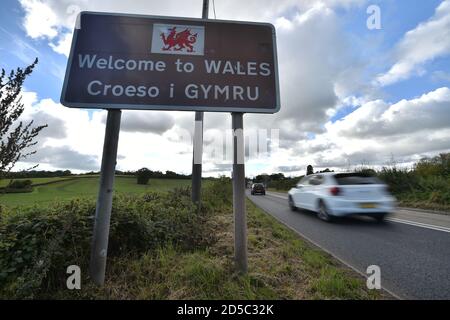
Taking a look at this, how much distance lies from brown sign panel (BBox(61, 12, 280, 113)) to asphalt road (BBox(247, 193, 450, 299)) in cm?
275

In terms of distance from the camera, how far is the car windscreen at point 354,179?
646cm

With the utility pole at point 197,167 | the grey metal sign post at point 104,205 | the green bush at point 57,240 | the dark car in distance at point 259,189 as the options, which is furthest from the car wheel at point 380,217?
the dark car in distance at point 259,189

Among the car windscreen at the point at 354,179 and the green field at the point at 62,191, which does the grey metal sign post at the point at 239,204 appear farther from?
the car windscreen at the point at 354,179

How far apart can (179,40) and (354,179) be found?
20.2 ft

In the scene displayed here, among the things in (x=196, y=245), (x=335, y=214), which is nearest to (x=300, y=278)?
(x=196, y=245)

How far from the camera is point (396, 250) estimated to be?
163 inches

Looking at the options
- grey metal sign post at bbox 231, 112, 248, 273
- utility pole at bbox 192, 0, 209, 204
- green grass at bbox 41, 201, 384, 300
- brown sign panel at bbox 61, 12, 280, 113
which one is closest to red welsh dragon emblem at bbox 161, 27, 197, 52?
brown sign panel at bbox 61, 12, 280, 113

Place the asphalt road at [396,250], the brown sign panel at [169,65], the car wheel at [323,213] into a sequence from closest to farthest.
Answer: the brown sign panel at [169,65]
the asphalt road at [396,250]
the car wheel at [323,213]

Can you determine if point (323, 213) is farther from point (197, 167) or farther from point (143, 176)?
point (143, 176)

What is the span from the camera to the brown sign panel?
8.37 feet

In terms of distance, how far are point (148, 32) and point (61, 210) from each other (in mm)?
2631

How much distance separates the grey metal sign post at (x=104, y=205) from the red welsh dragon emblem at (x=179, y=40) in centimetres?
105

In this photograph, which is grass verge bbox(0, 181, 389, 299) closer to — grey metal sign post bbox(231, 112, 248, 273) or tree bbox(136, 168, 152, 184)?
grey metal sign post bbox(231, 112, 248, 273)
